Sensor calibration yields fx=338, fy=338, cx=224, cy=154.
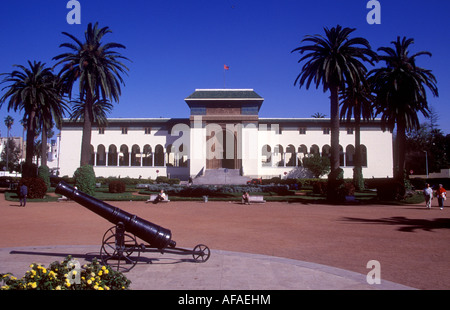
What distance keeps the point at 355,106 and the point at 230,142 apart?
1905cm

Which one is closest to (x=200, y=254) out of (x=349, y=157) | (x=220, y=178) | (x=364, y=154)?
(x=220, y=178)

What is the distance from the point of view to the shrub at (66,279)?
392 centimetres

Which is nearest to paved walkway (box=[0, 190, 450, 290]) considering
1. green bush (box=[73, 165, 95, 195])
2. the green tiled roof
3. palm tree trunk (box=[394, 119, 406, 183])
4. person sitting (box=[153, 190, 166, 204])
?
person sitting (box=[153, 190, 166, 204])

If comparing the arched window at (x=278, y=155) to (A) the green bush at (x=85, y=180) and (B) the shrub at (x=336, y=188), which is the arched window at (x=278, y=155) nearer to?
(B) the shrub at (x=336, y=188)

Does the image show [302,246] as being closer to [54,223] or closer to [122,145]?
[54,223]

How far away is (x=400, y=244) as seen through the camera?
1051 centimetres

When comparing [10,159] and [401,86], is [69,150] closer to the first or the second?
[401,86]

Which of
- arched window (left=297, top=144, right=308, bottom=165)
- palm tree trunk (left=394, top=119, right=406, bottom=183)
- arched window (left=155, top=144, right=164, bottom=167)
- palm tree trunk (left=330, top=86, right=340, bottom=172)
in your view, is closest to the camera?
palm tree trunk (left=330, top=86, right=340, bottom=172)

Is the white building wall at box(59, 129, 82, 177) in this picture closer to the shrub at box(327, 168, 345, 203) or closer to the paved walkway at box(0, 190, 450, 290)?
the paved walkway at box(0, 190, 450, 290)

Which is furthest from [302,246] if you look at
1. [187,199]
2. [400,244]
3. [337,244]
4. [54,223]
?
[187,199]

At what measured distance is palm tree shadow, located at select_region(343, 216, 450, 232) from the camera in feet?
44.8

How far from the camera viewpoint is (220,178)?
4625 centimetres

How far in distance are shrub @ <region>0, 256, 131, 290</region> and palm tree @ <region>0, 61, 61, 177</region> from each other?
32.5 metres
